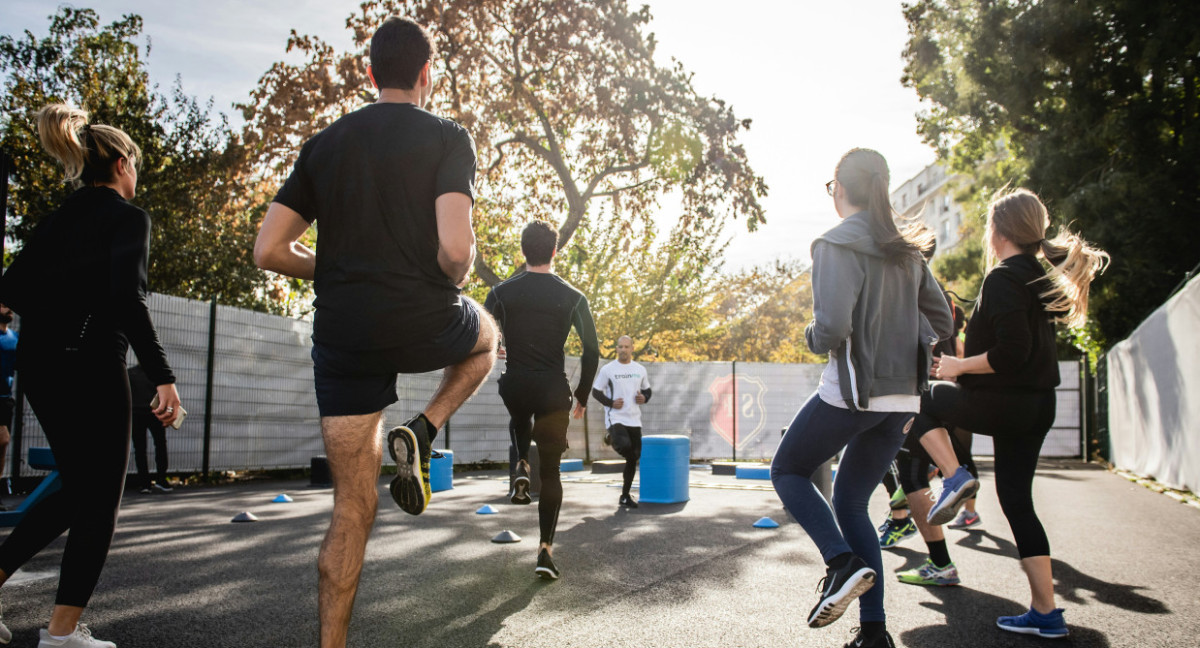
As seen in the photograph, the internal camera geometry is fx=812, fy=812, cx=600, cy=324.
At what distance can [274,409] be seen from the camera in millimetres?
11680

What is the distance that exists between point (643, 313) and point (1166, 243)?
14287 mm

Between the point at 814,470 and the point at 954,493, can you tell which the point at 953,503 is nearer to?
the point at 954,493

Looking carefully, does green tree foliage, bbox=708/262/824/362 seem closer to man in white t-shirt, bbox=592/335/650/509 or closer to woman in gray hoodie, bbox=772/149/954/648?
man in white t-shirt, bbox=592/335/650/509

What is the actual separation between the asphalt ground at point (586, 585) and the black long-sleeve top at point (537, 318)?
121cm

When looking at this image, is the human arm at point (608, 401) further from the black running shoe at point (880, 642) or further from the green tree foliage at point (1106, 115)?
the green tree foliage at point (1106, 115)

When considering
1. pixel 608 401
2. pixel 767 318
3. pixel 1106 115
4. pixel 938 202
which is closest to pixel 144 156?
pixel 608 401

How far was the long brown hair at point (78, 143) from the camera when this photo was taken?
2.88m

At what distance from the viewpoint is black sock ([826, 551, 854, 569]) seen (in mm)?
2750

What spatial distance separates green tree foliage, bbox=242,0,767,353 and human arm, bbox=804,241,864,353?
13321mm

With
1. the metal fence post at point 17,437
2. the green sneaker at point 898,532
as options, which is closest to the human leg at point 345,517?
the green sneaker at point 898,532

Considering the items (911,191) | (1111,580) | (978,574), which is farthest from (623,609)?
(911,191)

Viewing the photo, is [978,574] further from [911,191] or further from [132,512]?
[911,191]

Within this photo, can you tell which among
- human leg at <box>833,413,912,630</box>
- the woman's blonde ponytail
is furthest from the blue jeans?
the woman's blonde ponytail

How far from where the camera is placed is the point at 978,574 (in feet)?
15.6
